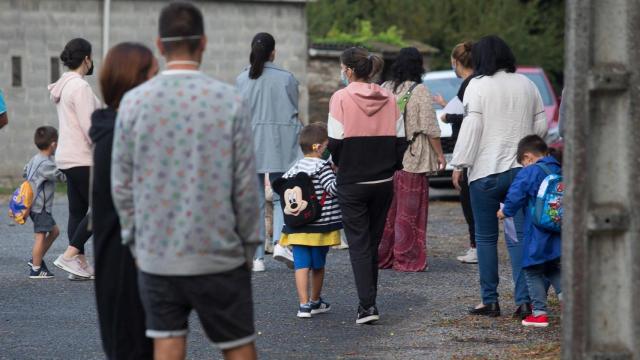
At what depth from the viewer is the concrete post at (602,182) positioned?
17.8 ft

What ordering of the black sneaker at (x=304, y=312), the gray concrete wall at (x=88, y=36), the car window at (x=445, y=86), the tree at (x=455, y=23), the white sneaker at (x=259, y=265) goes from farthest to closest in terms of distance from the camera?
the tree at (x=455, y=23)
the gray concrete wall at (x=88, y=36)
the car window at (x=445, y=86)
the white sneaker at (x=259, y=265)
the black sneaker at (x=304, y=312)

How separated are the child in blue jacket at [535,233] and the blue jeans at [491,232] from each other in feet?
0.91

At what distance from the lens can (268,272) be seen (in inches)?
436

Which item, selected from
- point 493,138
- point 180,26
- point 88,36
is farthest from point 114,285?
point 88,36

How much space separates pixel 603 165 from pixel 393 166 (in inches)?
122

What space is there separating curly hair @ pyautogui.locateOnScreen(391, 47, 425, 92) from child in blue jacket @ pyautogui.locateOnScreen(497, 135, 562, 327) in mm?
2831

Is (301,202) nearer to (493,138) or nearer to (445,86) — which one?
(493,138)

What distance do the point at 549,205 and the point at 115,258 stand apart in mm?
3412

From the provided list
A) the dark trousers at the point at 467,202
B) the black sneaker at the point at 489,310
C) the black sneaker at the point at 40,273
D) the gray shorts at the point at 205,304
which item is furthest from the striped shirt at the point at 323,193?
the gray shorts at the point at 205,304

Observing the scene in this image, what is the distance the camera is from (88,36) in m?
25.2

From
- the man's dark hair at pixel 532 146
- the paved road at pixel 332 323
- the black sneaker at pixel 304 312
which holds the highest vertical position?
the man's dark hair at pixel 532 146

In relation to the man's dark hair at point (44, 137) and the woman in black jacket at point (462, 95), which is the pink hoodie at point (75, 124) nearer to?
the man's dark hair at point (44, 137)

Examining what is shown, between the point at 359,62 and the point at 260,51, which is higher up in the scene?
the point at 260,51

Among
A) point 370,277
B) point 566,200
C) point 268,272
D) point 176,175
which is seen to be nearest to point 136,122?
point 176,175
